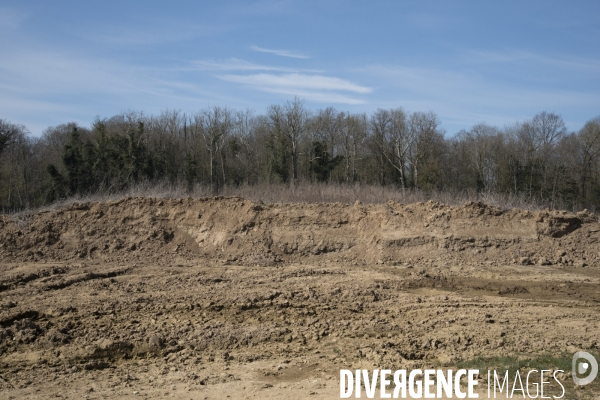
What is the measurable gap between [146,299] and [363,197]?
13.7 meters

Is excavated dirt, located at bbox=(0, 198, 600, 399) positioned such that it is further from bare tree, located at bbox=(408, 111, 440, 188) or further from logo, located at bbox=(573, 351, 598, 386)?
bare tree, located at bbox=(408, 111, 440, 188)

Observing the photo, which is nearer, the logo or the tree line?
the logo

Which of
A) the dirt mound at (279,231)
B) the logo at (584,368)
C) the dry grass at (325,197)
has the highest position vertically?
the dry grass at (325,197)

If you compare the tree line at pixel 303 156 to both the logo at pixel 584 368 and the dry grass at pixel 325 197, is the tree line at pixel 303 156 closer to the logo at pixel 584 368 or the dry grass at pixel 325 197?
the dry grass at pixel 325 197

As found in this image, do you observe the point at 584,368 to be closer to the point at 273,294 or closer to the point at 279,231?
the point at 273,294

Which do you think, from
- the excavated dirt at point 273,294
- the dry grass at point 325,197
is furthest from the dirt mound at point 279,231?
the dry grass at point 325,197

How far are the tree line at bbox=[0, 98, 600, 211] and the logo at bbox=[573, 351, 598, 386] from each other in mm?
28738

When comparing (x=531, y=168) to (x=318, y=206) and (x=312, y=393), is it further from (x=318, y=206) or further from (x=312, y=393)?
(x=312, y=393)

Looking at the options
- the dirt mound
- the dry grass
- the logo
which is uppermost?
the dry grass

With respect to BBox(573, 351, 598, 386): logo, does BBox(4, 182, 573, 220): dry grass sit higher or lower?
higher

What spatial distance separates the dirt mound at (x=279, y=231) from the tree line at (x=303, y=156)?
57.0 ft

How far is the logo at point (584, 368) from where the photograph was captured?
6.51 metres

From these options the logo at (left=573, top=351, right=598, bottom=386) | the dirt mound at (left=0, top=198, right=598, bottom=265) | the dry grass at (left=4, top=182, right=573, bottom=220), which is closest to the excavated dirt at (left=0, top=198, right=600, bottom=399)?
the dirt mound at (left=0, top=198, right=598, bottom=265)

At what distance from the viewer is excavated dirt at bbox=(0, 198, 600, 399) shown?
755 cm
